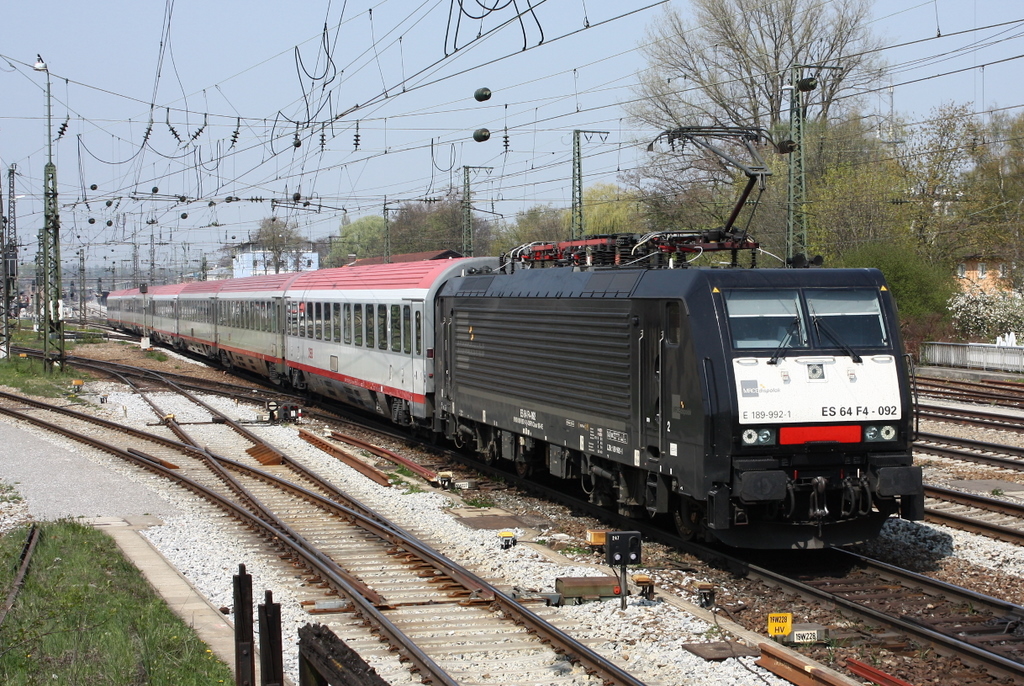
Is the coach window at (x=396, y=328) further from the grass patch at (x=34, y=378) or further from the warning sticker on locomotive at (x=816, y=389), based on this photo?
the grass patch at (x=34, y=378)

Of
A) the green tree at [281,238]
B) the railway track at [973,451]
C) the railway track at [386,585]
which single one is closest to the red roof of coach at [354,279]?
the railway track at [386,585]

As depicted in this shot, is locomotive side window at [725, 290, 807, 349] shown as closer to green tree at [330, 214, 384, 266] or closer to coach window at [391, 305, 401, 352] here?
coach window at [391, 305, 401, 352]

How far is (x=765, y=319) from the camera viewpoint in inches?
392

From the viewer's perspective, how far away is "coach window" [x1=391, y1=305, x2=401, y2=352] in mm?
19141

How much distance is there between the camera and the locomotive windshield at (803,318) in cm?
987

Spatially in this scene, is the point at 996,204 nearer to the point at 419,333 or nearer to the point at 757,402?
the point at 419,333

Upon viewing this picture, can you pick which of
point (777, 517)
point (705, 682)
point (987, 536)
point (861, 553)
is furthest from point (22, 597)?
point (987, 536)

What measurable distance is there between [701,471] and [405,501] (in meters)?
5.87

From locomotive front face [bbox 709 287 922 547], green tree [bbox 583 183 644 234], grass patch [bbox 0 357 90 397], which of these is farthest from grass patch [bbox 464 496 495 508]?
green tree [bbox 583 183 644 234]

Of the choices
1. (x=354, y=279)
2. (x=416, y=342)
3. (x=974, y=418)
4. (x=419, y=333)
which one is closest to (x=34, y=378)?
(x=354, y=279)

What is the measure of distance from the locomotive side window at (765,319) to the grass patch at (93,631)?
5.35 metres

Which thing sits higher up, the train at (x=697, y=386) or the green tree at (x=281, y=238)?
the green tree at (x=281, y=238)

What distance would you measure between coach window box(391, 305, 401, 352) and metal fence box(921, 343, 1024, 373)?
2057 cm

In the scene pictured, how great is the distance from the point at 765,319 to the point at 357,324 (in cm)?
1317
